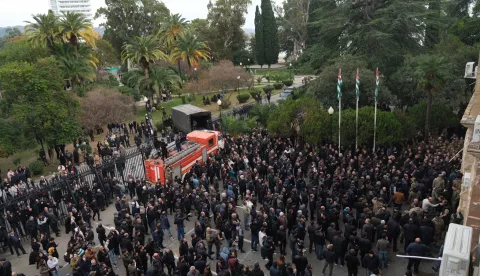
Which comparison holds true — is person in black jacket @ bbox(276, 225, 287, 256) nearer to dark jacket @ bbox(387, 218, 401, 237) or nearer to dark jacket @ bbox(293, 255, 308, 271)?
dark jacket @ bbox(293, 255, 308, 271)

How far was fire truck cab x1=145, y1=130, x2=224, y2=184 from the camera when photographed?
20359 mm

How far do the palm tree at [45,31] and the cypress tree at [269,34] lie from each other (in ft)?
129

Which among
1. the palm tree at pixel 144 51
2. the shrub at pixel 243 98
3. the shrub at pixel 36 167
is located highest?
the palm tree at pixel 144 51

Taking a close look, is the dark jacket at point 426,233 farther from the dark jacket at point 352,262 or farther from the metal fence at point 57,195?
the metal fence at point 57,195

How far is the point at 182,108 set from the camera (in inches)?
1222

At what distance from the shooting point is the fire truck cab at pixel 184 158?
20359 millimetres

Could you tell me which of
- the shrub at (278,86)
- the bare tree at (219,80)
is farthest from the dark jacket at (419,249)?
the shrub at (278,86)

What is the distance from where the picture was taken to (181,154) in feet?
71.9

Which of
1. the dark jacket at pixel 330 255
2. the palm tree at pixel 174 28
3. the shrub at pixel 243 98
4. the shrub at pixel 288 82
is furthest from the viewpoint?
the shrub at pixel 288 82

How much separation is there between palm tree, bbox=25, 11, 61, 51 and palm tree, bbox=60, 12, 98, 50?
2.10 feet

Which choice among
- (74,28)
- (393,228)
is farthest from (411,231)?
(74,28)

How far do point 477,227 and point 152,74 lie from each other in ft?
116

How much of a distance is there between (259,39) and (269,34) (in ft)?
6.48

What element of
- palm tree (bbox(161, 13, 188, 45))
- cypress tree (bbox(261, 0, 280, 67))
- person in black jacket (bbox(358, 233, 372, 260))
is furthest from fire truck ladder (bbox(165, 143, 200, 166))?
cypress tree (bbox(261, 0, 280, 67))
